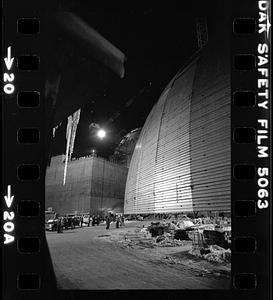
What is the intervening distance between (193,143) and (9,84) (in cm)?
761

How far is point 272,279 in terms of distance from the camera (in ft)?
16.8

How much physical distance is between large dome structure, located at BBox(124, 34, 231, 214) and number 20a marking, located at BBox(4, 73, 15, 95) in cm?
693

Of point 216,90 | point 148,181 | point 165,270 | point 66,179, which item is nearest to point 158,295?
point 165,270

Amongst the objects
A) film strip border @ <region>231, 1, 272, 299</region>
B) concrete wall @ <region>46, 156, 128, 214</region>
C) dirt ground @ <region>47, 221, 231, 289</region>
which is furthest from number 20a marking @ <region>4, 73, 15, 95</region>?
concrete wall @ <region>46, 156, 128, 214</region>

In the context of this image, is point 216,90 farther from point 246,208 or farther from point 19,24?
point 19,24

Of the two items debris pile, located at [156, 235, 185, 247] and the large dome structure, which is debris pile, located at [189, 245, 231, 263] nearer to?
the large dome structure

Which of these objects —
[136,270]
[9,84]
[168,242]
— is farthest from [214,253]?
[9,84]

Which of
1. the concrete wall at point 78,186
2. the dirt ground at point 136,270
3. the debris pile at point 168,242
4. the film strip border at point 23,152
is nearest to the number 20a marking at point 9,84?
the film strip border at point 23,152

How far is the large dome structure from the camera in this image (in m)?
9.75

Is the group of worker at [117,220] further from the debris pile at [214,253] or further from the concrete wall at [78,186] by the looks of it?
the debris pile at [214,253]

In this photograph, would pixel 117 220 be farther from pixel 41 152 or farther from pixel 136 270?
pixel 41 152

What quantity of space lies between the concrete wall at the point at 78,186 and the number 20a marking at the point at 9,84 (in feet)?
107

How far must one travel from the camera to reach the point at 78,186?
3847cm

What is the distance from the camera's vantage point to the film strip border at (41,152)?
5.19 metres
